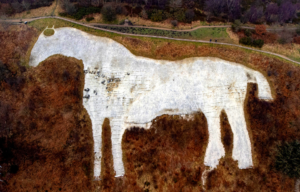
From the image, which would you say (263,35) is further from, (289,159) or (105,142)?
(105,142)

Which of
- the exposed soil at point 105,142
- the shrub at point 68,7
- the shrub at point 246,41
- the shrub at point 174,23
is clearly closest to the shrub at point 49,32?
the shrub at point 68,7

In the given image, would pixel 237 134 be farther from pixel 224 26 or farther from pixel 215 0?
pixel 215 0

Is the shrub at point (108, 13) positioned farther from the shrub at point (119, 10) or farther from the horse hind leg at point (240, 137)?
the horse hind leg at point (240, 137)

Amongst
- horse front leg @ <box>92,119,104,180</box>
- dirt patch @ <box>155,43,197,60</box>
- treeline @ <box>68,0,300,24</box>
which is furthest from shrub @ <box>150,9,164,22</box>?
horse front leg @ <box>92,119,104,180</box>

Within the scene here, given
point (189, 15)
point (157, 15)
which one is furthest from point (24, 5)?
point (189, 15)

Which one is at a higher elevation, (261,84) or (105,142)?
(261,84)

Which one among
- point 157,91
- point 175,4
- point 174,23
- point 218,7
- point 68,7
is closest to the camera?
point 157,91

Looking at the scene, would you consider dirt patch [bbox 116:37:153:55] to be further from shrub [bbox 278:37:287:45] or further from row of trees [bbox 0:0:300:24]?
shrub [bbox 278:37:287:45]
